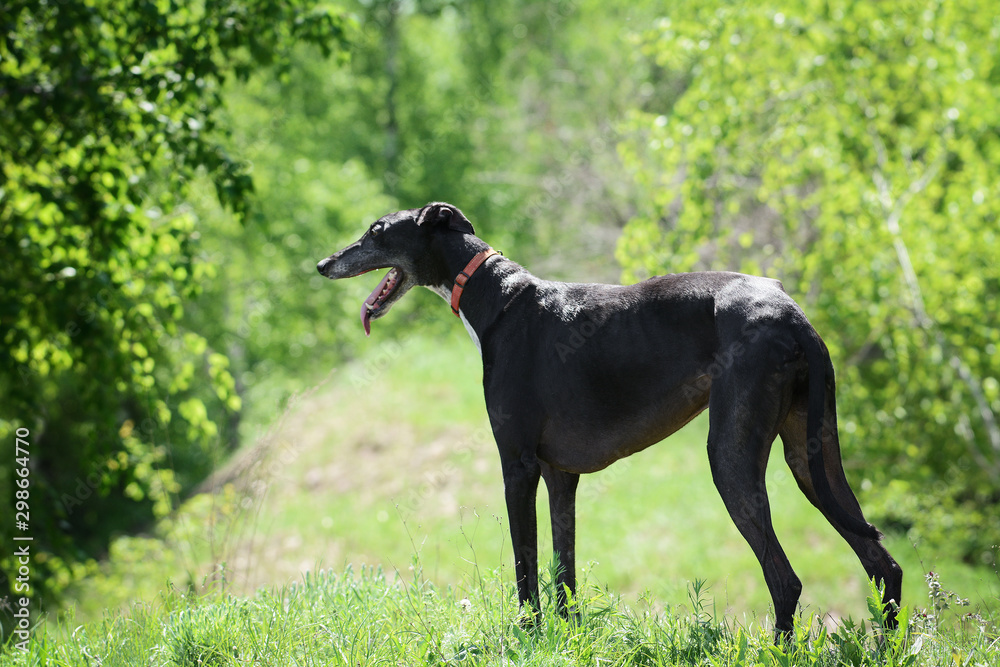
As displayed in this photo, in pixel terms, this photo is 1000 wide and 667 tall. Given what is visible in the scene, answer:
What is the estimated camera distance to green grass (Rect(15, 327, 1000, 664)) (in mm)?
11172

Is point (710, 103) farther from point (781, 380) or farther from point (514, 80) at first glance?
point (514, 80)

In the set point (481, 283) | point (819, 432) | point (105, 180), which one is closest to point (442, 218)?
point (481, 283)

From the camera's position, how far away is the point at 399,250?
153 inches

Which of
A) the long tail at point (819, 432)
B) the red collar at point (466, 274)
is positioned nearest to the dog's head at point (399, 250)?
the red collar at point (466, 274)

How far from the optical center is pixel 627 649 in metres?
3.56

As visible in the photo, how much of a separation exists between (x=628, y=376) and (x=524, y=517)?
2.54 feet

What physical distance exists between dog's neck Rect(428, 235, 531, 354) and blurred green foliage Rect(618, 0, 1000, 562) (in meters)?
3.80

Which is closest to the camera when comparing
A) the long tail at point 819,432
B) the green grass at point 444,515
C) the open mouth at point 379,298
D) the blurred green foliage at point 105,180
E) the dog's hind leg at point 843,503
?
the long tail at point 819,432

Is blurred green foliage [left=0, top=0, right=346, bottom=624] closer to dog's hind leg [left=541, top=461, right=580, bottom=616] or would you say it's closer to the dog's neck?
the dog's neck

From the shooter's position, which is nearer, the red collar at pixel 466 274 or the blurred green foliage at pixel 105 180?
the red collar at pixel 466 274

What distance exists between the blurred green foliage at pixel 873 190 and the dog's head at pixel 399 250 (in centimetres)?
388

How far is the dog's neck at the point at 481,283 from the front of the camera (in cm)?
381

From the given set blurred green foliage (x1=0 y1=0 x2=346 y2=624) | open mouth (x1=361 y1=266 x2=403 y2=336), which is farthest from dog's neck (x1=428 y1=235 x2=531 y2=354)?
blurred green foliage (x1=0 y1=0 x2=346 y2=624)

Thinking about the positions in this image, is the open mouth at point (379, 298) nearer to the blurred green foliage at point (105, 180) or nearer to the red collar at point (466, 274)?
the red collar at point (466, 274)
